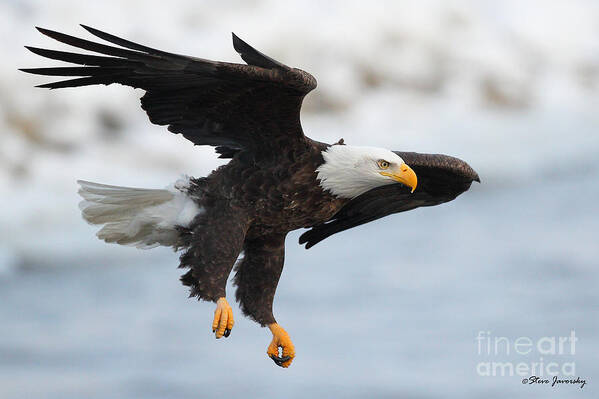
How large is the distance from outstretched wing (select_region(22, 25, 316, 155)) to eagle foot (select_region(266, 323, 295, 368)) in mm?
1059

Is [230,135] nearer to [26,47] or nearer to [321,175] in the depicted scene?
[321,175]

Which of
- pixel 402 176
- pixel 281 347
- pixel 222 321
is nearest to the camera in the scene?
pixel 222 321

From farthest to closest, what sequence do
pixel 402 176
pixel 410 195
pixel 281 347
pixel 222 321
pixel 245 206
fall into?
pixel 410 195 → pixel 281 347 → pixel 402 176 → pixel 245 206 → pixel 222 321

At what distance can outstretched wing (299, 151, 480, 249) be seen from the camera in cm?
580

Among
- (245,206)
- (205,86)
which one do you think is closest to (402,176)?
(245,206)

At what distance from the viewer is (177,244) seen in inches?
225

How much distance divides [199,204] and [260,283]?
59 centimetres

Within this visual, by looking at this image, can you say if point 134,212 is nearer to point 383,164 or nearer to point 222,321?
point 222,321

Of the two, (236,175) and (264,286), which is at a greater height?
(236,175)

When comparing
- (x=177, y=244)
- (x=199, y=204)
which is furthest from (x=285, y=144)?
(x=177, y=244)

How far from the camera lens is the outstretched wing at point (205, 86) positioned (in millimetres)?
4809

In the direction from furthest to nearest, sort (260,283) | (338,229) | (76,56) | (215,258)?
1. (338,229)
2. (260,283)
3. (215,258)
4. (76,56)

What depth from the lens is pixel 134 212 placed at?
19.0ft

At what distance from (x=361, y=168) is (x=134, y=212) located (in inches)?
51.7
